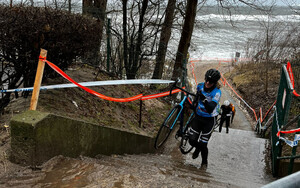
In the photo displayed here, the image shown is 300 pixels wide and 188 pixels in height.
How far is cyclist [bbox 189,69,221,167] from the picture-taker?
553 cm

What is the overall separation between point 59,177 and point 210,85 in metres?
3.28

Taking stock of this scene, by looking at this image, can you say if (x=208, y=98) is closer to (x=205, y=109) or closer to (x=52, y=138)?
(x=205, y=109)

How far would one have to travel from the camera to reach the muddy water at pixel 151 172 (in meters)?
3.51

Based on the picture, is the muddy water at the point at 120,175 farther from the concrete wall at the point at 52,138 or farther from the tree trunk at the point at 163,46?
the tree trunk at the point at 163,46

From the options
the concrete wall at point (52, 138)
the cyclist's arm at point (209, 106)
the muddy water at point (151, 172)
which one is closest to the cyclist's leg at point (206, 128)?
the cyclist's arm at point (209, 106)

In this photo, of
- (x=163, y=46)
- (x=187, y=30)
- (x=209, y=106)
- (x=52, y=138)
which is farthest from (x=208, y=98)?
(x=187, y=30)

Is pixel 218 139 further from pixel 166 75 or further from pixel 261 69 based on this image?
pixel 261 69

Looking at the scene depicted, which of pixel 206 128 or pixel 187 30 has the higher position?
pixel 187 30

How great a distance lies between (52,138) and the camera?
3910mm

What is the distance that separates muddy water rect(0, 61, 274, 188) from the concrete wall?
15 cm

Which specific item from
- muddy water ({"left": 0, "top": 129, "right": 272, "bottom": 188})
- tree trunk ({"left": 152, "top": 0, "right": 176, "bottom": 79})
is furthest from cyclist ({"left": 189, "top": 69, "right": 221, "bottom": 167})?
tree trunk ({"left": 152, "top": 0, "right": 176, "bottom": 79})

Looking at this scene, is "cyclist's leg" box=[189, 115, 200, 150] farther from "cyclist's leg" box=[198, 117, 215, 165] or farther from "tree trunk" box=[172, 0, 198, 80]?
"tree trunk" box=[172, 0, 198, 80]

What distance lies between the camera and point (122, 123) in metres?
6.80

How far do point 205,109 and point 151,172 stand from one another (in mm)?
1939
